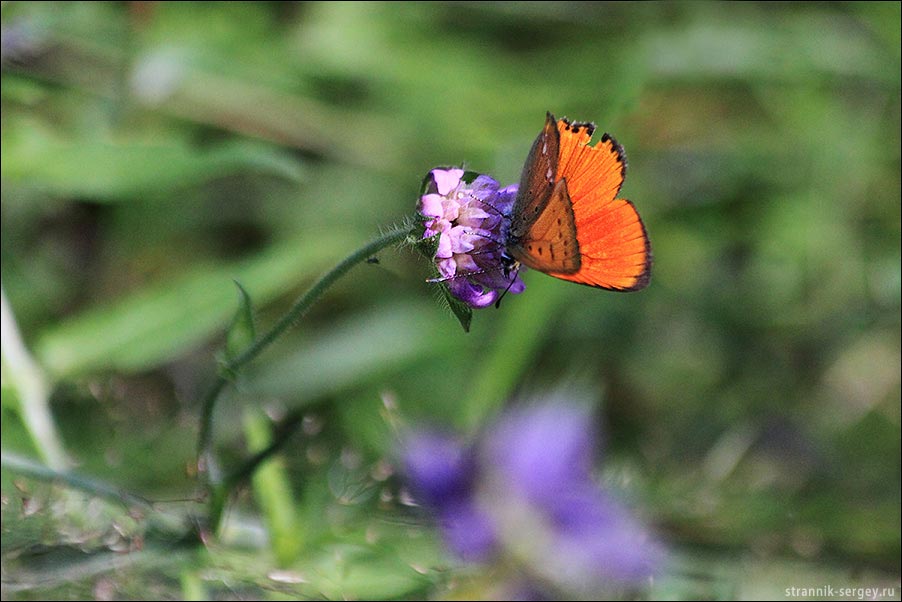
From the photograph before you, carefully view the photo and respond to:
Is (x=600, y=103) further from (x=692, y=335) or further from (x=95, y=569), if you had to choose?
(x=95, y=569)

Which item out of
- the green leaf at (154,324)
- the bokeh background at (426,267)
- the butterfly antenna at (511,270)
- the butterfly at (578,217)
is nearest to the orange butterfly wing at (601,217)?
the butterfly at (578,217)

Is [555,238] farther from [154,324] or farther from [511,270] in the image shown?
[154,324]

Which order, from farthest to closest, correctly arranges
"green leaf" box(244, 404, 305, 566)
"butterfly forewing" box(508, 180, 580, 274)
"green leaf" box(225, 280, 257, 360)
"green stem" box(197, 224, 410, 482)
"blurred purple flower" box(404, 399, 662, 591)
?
1. "blurred purple flower" box(404, 399, 662, 591)
2. "green leaf" box(244, 404, 305, 566)
3. "green leaf" box(225, 280, 257, 360)
4. "green stem" box(197, 224, 410, 482)
5. "butterfly forewing" box(508, 180, 580, 274)

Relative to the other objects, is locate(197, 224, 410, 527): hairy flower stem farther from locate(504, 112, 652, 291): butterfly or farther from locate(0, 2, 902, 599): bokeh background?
locate(0, 2, 902, 599): bokeh background

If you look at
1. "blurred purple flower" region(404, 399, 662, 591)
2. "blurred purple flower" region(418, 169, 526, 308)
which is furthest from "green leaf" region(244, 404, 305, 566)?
"blurred purple flower" region(418, 169, 526, 308)

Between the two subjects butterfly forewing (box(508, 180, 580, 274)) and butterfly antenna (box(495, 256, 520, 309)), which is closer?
butterfly forewing (box(508, 180, 580, 274))

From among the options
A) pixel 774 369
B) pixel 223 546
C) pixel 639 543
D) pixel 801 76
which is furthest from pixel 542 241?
pixel 801 76

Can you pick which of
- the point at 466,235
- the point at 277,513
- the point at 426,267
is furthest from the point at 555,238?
the point at 426,267
